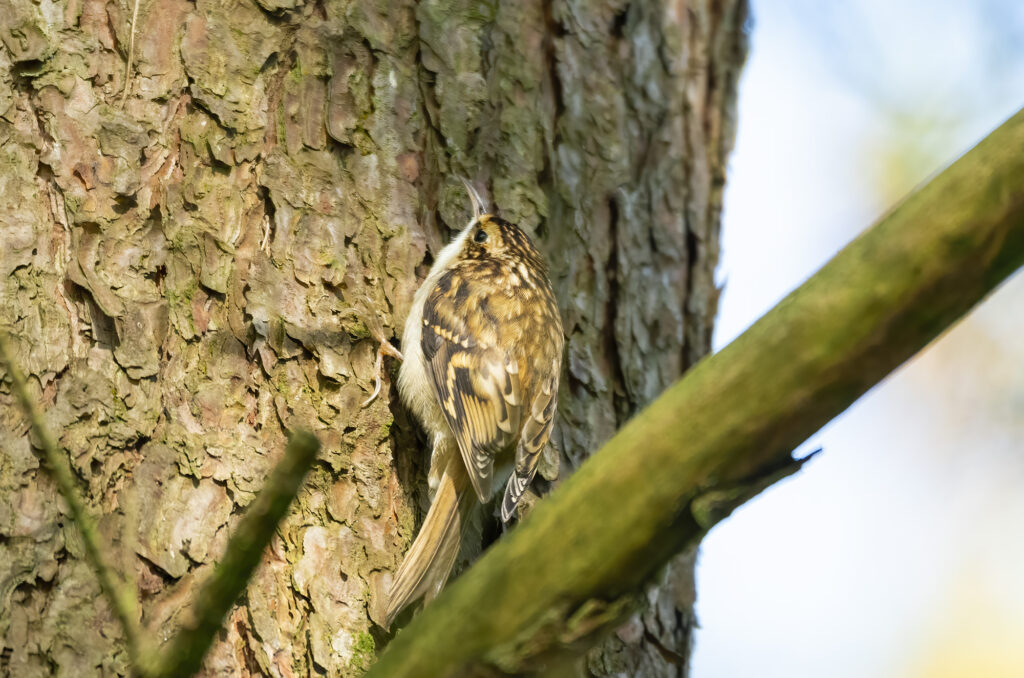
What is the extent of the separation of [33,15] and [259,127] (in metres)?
0.52

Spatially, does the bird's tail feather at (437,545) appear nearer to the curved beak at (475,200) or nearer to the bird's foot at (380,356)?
the bird's foot at (380,356)

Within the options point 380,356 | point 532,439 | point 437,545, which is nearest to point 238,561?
point 437,545

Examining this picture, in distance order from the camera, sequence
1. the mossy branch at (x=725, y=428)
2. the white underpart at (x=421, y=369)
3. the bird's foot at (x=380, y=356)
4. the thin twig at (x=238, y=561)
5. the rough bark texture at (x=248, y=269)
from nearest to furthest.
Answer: the thin twig at (x=238, y=561) → the mossy branch at (x=725, y=428) → the rough bark texture at (x=248, y=269) → the bird's foot at (x=380, y=356) → the white underpart at (x=421, y=369)

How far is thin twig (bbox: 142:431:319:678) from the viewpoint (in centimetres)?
89

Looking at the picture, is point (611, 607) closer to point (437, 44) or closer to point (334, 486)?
point (334, 486)

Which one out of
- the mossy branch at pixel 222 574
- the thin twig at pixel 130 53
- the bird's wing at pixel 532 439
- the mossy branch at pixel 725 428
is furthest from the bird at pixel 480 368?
the mossy branch at pixel 222 574

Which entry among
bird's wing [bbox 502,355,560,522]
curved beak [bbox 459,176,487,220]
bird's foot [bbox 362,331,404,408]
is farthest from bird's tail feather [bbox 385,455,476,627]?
curved beak [bbox 459,176,487,220]

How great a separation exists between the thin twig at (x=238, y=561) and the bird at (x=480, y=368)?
4.05ft

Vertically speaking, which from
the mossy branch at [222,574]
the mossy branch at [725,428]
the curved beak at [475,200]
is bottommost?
the mossy branch at [222,574]

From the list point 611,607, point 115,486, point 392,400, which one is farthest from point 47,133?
point 611,607

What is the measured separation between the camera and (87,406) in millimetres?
2088

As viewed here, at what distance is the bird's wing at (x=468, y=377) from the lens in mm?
2543

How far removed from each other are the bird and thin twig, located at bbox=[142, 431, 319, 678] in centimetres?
124

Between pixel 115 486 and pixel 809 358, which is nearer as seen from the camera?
pixel 809 358
